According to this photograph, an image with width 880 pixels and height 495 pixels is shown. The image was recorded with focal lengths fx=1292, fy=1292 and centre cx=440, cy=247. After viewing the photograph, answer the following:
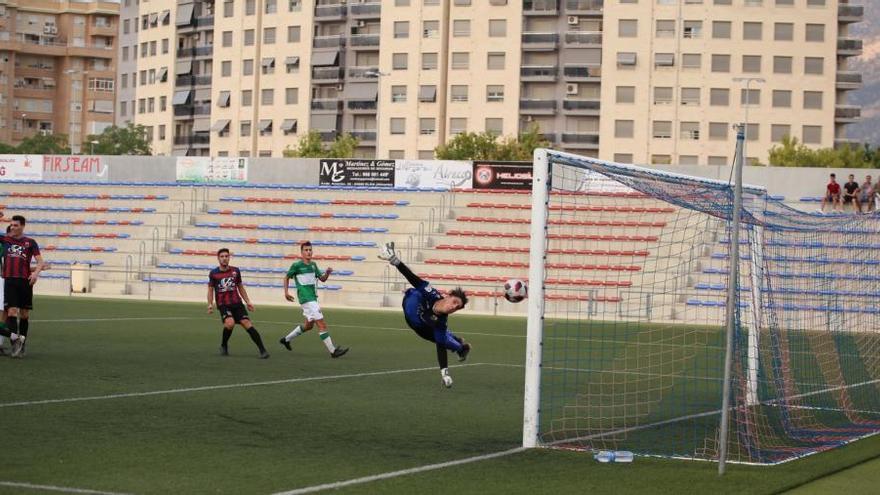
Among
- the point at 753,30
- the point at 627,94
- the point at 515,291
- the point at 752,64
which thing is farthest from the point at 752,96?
the point at 515,291

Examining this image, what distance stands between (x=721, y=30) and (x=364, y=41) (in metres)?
25.6

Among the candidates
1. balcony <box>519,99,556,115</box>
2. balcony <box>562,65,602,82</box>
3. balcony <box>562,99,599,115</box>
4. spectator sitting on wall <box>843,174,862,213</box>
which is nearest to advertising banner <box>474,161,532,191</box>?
spectator sitting on wall <box>843,174,862,213</box>

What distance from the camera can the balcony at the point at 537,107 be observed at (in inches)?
3504

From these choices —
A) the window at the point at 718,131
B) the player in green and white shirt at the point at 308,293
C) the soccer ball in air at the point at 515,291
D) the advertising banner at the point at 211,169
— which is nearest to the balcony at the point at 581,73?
the window at the point at 718,131

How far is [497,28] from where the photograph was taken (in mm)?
89500

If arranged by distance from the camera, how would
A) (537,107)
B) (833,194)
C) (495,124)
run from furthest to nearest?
(495,124)
(537,107)
(833,194)

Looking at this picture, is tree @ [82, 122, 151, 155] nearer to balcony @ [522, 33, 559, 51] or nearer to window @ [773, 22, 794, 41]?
balcony @ [522, 33, 559, 51]

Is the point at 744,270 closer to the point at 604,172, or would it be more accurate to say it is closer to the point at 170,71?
the point at 604,172

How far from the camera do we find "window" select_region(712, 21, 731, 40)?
85250mm

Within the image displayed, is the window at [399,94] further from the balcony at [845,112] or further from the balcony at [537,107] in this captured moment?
the balcony at [845,112]

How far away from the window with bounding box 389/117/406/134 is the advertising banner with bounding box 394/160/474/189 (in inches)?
1739

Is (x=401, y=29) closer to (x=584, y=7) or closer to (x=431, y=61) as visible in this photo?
Result: (x=431, y=61)

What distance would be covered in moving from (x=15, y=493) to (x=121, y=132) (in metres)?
95.9

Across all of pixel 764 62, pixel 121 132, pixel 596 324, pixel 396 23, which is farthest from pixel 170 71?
pixel 596 324
